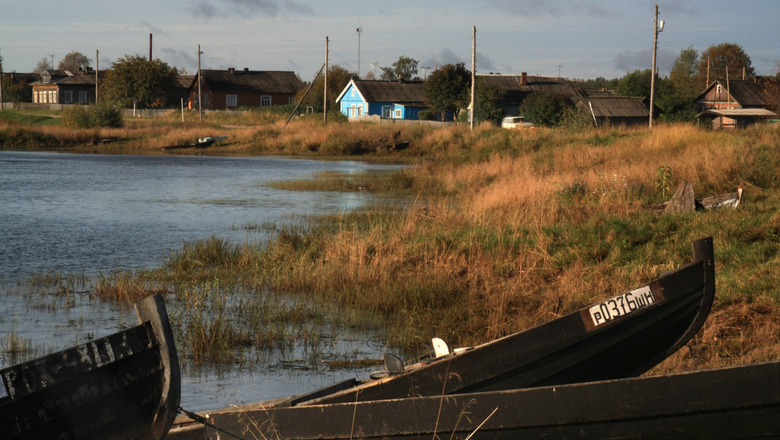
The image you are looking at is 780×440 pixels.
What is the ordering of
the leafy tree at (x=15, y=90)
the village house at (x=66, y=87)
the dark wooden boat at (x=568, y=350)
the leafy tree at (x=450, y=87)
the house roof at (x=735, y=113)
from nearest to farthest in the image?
Answer: the dark wooden boat at (x=568, y=350) → the house roof at (x=735, y=113) → the leafy tree at (x=450, y=87) → the village house at (x=66, y=87) → the leafy tree at (x=15, y=90)

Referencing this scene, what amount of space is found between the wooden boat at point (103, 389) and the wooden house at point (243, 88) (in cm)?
8316

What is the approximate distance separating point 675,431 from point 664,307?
97 cm

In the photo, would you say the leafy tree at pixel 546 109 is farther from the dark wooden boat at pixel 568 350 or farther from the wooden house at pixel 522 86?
the dark wooden boat at pixel 568 350

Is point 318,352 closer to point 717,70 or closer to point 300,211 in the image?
point 300,211

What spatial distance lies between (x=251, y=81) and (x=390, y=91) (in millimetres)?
20855

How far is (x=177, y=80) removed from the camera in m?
85.8

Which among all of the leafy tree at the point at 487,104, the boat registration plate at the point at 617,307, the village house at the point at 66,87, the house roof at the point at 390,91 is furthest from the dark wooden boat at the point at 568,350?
the village house at the point at 66,87

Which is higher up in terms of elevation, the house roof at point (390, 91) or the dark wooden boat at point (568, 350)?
the house roof at point (390, 91)

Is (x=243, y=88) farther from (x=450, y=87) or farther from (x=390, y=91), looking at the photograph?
(x=450, y=87)

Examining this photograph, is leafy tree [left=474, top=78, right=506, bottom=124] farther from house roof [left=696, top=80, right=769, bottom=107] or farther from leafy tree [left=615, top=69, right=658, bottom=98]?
house roof [left=696, top=80, right=769, bottom=107]

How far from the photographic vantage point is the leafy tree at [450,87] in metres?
64.7

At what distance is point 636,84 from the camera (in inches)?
2891

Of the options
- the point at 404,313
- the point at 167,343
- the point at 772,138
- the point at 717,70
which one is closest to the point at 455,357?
the point at 167,343

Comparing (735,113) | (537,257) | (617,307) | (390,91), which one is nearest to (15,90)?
(390,91)
